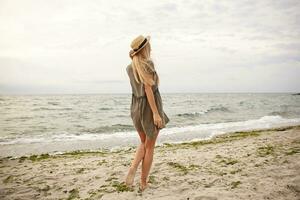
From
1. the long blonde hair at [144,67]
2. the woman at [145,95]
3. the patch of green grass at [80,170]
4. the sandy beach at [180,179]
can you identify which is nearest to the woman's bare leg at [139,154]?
the woman at [145,95]

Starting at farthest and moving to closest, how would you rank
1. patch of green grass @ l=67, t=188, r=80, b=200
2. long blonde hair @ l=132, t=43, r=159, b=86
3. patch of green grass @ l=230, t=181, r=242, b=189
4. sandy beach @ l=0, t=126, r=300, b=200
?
1. patch of green grass @ l=67, t=188, r=80, b=200
2. patch of green grass @ l=230, t=181, r=242, b=189
3. sandy beach @ l=0, t=126, r=300, b=200
4. long blonde hair @ l=132, t=43, r=159, b=86

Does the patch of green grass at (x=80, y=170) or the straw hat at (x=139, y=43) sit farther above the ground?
the straw hat at (x=139, y=43)

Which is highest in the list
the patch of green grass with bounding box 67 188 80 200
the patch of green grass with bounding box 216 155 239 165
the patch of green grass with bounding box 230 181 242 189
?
the patch of green grass with bounding box 230 181 242 189

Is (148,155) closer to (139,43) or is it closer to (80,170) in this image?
(139,43)

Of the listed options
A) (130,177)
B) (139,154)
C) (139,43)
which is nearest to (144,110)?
(139,154)

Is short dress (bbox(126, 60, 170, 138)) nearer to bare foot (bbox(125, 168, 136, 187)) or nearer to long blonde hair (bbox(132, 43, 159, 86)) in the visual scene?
long blonde hair (bbox(132, 43, 159, 86))

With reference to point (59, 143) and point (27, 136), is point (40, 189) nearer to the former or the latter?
point (59, 143)

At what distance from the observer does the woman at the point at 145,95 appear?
348 cm

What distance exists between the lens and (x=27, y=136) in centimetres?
1320

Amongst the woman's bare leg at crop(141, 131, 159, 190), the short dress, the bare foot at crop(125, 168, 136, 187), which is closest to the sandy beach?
the bare foot at crop(125, 168, 136, 187)

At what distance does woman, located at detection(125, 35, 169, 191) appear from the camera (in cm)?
348

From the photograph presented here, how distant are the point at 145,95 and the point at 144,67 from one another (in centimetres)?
43

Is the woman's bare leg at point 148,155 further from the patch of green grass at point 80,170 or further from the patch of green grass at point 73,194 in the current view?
the patch of green grass at point 80,170

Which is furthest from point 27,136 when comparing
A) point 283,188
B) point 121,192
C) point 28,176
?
point 283,188
